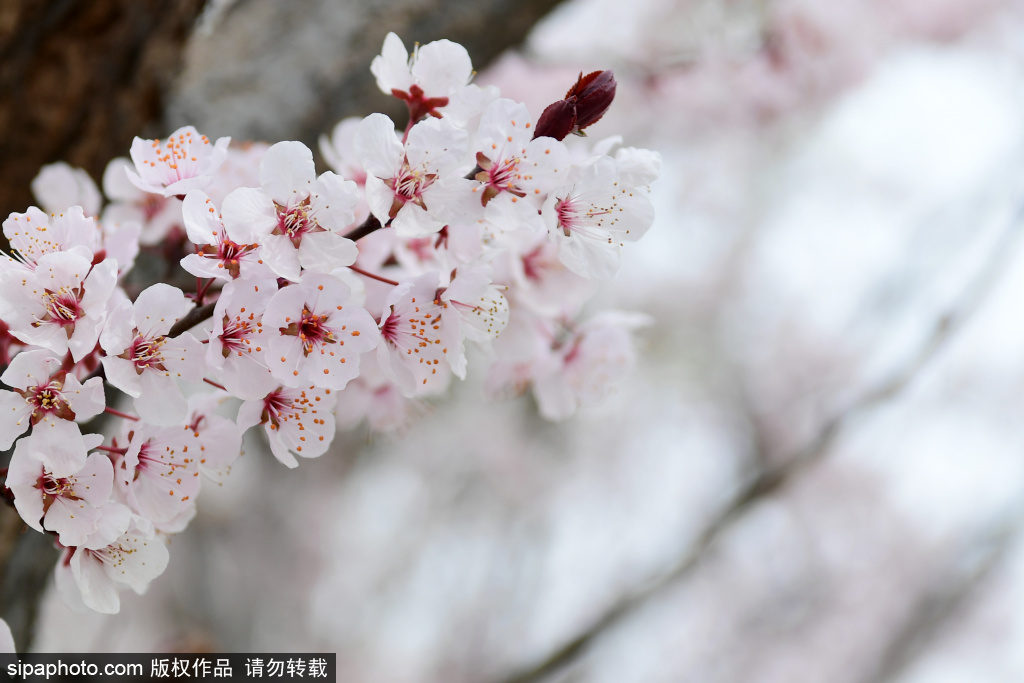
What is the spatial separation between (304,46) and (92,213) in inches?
12.9

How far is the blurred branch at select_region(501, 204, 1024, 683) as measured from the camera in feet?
2.91

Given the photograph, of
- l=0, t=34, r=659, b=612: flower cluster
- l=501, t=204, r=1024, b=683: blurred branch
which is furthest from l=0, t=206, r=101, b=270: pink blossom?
l=501, t=204, r=1024, b=683: blurred branch

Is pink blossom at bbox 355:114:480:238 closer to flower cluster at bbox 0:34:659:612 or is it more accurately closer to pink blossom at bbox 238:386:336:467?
flower cluster at bbox 0:34:659:612

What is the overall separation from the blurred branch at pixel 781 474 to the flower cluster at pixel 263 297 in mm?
567

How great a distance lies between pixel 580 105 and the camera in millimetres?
416

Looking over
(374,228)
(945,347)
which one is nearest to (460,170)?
(374,228)

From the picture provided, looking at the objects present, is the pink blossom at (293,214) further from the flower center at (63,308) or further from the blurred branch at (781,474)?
the blurred branch at (781,474)

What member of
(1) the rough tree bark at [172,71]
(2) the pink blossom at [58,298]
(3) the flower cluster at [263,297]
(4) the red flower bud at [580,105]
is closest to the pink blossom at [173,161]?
(3) the flower cluster at [263,297]

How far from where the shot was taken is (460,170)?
0.40m

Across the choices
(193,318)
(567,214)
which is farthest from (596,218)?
(193,318)

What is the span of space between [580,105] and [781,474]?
659mm

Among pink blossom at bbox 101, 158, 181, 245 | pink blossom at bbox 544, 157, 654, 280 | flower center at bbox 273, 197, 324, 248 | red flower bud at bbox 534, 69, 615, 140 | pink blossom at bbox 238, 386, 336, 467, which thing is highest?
pink blossom at bbox 101, 158, 181, 245

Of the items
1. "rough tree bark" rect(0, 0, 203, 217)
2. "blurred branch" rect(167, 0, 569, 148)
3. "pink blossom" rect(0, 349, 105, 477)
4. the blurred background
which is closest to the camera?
"pink blossom" rect(0, 349, 105, 477)

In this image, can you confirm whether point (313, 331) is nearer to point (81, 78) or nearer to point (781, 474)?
point (81, 78)
